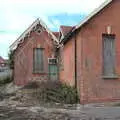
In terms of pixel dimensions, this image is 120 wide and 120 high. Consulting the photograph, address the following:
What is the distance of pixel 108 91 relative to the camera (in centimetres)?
2411

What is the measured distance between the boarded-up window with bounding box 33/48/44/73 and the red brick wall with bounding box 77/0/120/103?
977 centimetres

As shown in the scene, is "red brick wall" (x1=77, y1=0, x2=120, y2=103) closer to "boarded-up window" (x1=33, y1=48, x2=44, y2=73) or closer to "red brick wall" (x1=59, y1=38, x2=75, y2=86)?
"red brick wall" (x1=59, y1=38, x2=75, y2=86)

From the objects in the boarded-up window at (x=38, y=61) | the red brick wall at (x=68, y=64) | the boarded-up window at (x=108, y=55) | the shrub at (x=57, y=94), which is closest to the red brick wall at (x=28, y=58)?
the boarded-up window at (x=38, y=61)

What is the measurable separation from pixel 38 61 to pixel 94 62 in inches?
415

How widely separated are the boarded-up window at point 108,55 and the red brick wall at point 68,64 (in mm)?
2057

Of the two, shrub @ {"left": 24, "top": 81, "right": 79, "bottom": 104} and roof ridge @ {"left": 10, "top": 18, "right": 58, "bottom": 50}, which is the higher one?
roof ridge @ {"left": 10, "top": 18, "right": 58, "bottom": 50}

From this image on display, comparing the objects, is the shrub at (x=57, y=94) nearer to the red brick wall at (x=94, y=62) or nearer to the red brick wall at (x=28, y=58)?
the red brick wall at (x=94, y=62)

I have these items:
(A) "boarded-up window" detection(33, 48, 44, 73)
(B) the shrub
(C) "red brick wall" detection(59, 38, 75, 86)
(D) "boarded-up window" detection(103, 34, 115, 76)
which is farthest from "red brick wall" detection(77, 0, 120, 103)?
(A) "boarded-up window" detection(33, 48, 44, 73)

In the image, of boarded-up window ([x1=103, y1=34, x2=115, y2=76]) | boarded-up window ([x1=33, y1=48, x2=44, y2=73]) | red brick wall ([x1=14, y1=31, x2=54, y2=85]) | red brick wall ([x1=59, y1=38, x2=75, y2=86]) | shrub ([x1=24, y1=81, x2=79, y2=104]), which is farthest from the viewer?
boarded-up window ([x1=33, y1=48, x2=44, y2=73])

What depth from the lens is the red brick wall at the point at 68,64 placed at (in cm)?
2547

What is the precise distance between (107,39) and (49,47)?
9.87 m

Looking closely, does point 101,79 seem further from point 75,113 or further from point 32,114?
point 32,114

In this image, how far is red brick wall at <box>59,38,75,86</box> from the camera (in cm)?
2547

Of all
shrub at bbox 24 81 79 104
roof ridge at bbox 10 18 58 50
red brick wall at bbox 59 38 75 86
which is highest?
roof ridge at bbox 10 18 58 50
